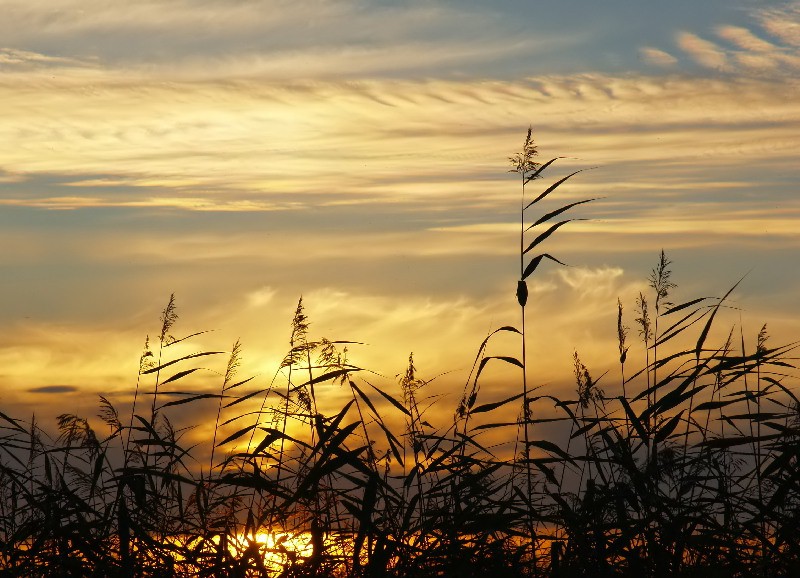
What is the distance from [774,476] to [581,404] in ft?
3.90

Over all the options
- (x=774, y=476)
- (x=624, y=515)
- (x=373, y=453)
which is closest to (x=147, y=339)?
(x=373, y=453)

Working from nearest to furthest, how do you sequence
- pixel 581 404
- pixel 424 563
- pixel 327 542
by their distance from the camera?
1. pixel 424 563
2. pixel 327 542
3. pixel 581 404

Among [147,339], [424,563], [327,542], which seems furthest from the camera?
[147,339]

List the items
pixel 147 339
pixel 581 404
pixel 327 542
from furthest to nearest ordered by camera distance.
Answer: pixel 147 339, pixel 581 404, pixel 327 542

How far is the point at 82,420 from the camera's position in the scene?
582cm

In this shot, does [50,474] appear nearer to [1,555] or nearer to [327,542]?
[1,555]

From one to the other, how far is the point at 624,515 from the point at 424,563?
40.5 inches

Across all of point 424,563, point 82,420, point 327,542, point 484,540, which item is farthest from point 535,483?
point 82,420

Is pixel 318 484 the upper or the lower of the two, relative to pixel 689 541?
upper

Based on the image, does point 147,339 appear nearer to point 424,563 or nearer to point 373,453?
point 373,453

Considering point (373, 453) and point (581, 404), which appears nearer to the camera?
point (373, 453)

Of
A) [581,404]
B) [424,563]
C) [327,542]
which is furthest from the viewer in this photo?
[581,404]

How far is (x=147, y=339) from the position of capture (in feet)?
19.8

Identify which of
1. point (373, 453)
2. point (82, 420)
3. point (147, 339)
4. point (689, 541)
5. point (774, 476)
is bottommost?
point (689, 541)
